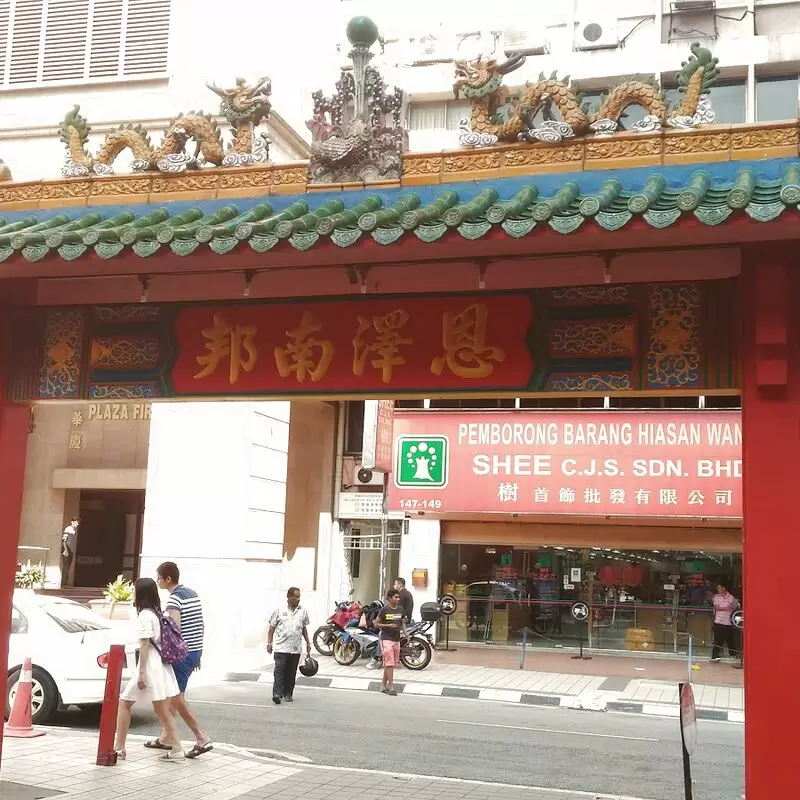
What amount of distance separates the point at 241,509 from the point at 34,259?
12.4 meters

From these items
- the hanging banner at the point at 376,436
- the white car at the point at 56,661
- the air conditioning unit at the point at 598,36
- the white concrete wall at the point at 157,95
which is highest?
the air conditioning unit at the point at 598,36

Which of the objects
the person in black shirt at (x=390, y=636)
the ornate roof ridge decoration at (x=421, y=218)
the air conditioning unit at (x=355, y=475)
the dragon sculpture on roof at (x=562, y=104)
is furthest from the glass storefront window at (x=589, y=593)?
the ornate roof ridge decoration at (x=421, y=218)

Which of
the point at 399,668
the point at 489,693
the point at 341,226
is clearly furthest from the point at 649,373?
the point at 399,668

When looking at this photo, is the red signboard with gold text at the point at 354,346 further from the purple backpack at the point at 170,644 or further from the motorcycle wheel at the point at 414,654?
the motorcycle wheel at the point at 414,654

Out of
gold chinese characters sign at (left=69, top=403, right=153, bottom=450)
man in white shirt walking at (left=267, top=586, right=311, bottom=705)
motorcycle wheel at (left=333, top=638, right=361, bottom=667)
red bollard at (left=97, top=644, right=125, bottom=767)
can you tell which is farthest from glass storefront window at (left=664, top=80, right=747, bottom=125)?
red bollard at (left=97, top=644, right=125, bottom=767)

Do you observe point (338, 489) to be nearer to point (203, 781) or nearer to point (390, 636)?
point (390, 636)

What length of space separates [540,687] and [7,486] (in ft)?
35.4

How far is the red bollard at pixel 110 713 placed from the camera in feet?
28.9

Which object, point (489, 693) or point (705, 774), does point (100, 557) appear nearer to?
point (489, 693)

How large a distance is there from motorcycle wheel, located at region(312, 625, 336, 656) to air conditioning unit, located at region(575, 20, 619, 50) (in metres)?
13.5

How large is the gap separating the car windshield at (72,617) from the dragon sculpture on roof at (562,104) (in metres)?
7.42

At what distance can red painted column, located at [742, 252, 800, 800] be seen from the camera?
5.58m

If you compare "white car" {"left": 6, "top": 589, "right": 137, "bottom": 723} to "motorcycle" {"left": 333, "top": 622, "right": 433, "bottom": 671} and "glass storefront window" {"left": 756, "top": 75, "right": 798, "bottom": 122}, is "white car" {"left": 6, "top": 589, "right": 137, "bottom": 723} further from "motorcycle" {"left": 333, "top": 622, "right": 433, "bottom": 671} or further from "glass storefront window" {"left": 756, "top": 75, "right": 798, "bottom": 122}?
"glass storefront window" {"left": 756, "top": 75, "right": 798, "bottom": 122}

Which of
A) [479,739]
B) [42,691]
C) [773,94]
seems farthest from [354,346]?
[773,94]
